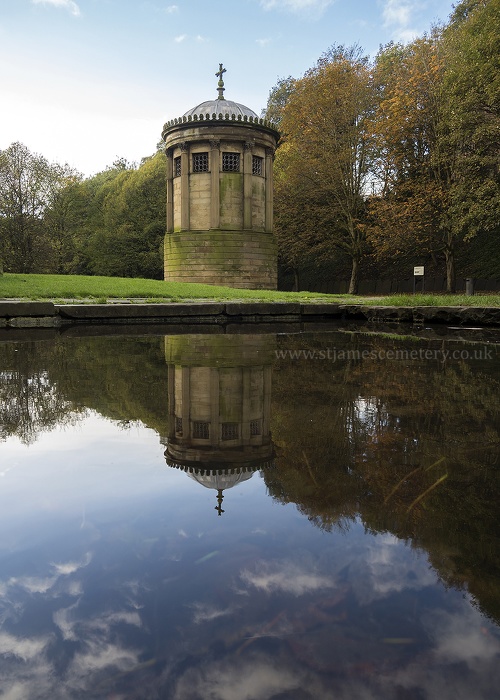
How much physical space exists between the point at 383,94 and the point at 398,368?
3073 cm

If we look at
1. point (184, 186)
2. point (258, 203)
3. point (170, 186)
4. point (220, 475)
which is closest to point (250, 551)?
point (220, 475)

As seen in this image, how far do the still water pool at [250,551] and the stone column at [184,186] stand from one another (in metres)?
25.9

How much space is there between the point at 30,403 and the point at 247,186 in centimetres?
2583

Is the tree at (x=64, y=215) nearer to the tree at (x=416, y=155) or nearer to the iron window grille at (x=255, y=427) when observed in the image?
the tree at (x=416, y=155)

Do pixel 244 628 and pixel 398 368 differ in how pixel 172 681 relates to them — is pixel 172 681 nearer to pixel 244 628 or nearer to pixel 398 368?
pixel 244 628

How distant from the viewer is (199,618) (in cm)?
121

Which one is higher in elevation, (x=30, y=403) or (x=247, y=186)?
(x=247, y=186)

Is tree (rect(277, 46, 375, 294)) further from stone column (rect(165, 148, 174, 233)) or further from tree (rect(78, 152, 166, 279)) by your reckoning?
tree (rect(78, 152, 166, 279))

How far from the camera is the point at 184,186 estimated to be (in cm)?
2825

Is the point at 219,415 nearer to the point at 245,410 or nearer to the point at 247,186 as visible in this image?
the point at 245,410

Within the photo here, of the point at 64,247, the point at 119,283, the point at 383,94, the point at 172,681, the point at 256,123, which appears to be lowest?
the point at 172,681

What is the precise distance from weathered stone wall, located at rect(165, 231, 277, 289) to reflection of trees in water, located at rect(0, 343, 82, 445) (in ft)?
74.7

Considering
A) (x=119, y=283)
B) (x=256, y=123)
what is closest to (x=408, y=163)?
(x=256, y=123)

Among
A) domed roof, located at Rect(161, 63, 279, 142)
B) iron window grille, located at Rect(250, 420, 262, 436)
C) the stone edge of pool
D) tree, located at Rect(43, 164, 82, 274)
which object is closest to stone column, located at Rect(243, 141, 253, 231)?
domed roof, located at Rect(161, 63, 279, 142)
